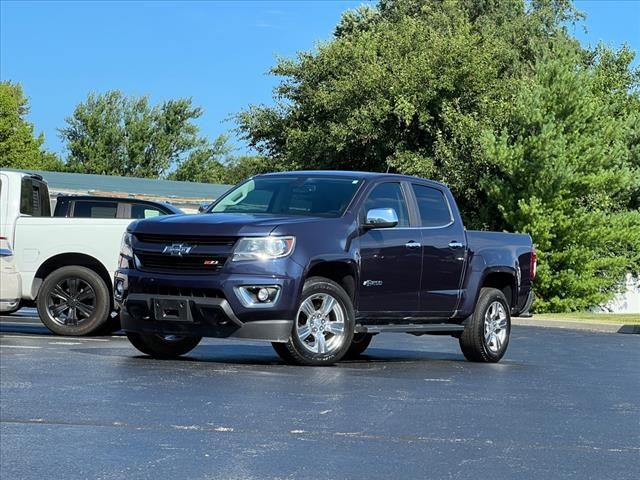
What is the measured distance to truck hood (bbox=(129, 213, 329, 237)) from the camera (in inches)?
454

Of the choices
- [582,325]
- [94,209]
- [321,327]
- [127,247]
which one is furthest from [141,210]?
[582,325]

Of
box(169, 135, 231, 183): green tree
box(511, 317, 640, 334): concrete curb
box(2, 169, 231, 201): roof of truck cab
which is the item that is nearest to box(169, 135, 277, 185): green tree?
box(169, 135, 231, 183): green tree

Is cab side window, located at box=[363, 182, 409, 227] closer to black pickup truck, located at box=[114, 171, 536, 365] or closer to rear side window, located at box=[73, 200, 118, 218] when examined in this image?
black pickup truck, located at box=[114, 171, 536, 365]

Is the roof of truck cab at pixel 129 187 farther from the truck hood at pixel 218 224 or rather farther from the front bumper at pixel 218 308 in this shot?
the front bumper at pixel 218 308

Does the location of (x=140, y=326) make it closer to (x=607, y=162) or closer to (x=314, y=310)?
(x=314, y=310)

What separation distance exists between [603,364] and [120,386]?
659cm

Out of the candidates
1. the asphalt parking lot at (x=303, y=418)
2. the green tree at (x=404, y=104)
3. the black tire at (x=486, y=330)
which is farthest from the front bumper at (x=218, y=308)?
the green tree at (x=404, y=104)

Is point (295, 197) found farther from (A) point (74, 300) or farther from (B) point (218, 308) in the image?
(A) point (74, 300)

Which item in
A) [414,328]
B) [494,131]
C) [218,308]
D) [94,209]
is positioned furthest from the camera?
[494,131]

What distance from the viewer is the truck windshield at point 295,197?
1248 centimetres

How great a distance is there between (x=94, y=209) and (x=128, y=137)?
269ft

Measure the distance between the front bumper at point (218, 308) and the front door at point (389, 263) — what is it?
103 centimetres

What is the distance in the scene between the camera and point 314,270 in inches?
469

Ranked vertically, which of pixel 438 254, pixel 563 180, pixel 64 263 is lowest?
pixel 64 263
